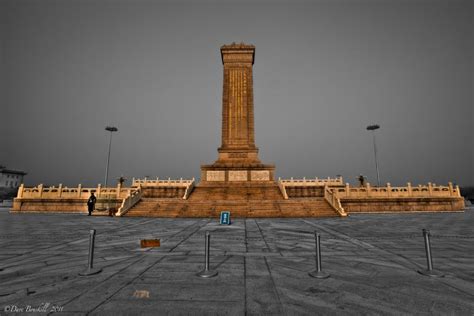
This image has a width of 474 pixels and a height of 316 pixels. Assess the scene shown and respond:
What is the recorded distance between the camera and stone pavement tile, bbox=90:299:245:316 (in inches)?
123

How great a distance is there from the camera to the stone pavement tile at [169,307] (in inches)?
123

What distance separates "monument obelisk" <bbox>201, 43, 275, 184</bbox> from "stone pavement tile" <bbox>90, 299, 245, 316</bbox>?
28.4 metres

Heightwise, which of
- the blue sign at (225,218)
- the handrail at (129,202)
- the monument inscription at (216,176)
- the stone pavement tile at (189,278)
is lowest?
the stone pavement tile at (189,278)

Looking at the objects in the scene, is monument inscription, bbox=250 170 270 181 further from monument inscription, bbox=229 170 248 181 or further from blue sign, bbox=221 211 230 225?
blue sign, bbox=221 211 230 225

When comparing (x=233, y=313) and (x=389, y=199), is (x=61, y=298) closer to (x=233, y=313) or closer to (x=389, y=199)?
(x=233, y=313)

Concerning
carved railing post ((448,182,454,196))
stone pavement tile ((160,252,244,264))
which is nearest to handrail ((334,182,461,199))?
carved railing post ((448,182,454,196))

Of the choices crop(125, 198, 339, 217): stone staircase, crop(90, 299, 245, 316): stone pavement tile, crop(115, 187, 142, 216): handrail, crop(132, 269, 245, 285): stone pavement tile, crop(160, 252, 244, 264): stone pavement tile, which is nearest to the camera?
crop(90, 299, 245, 316): stone pavement tile

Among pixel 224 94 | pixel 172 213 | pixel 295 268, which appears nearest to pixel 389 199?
pixel 172 213

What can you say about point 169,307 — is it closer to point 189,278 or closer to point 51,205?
point 189,278

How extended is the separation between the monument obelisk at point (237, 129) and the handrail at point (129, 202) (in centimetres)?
1234

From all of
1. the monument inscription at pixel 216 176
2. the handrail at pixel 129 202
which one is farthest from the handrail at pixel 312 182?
the handrail at pixel 129 202

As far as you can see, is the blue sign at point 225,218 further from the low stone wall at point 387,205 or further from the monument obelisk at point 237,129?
the monument obelisk at point 237,129

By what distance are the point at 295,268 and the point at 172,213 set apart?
15314 millimetres

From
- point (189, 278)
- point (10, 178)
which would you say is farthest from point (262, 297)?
point (10, 178)
